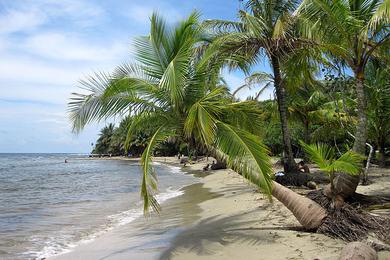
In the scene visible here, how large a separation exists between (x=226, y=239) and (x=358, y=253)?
2793 millimetres

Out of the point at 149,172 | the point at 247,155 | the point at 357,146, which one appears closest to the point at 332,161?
the point at 247,155

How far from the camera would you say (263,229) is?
7586 millimetres

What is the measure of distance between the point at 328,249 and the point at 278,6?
10.5 metres

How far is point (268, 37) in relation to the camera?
13422 mm

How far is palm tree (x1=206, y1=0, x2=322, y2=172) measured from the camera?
12.1 m

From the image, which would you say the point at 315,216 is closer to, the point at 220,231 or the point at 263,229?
the point at 263,229

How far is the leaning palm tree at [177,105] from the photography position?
713cm

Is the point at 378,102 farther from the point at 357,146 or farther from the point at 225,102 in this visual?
the point at 225,102

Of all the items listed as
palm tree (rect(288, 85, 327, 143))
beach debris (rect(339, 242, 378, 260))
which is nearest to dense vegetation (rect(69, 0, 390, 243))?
beach debris (rect(339, 242, 378, 260))

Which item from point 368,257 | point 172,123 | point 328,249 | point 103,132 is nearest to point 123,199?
point 172,123

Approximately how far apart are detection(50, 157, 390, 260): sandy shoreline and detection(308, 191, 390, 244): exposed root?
0.19m

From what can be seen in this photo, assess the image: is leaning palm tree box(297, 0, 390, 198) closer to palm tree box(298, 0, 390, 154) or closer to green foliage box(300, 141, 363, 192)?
palm tree box(298, 0, 390, 154)

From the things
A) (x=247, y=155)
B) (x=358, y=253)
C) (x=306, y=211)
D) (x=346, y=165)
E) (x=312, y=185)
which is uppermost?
(x=247, y=155)

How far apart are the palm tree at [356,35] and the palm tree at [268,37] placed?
1907 mm
